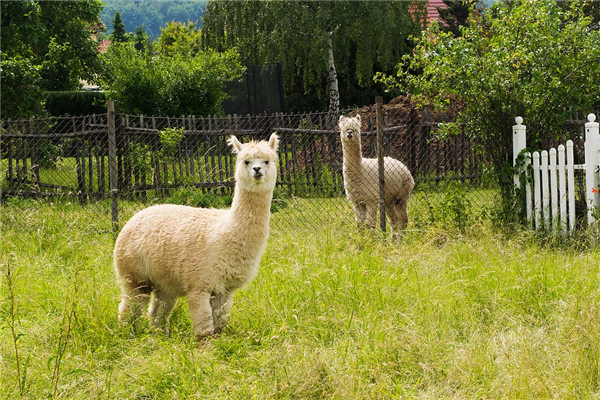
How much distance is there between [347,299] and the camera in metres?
5.32

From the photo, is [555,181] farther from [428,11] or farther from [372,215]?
[428,11]

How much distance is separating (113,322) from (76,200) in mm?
5623

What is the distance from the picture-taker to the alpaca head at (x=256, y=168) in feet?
15.8

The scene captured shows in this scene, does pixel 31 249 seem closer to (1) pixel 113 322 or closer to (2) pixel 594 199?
(1) pixel 113 322

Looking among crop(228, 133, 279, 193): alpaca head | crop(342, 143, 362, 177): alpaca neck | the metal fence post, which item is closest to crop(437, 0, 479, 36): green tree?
crop(342, 143, 362, 177): alpaca neck

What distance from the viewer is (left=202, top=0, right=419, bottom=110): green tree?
74.0ft

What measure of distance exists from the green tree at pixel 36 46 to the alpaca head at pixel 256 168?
11.6 m

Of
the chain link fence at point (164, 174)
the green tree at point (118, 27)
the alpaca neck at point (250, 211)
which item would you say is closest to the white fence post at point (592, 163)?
the chain link fence at point (164, 174)

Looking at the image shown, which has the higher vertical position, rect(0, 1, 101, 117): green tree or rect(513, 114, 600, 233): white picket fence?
rect(0, 1, 101, 117): green tree

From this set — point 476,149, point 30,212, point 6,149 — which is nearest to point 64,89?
point 6,149

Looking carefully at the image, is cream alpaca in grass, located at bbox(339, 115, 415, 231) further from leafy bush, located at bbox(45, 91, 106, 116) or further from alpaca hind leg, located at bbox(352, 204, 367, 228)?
leafy bush, located at bbox(45, 91, 106, 116)

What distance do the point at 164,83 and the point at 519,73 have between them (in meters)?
12.2

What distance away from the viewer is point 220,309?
478 cm

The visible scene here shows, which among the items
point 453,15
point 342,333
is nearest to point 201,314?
point 342,333
